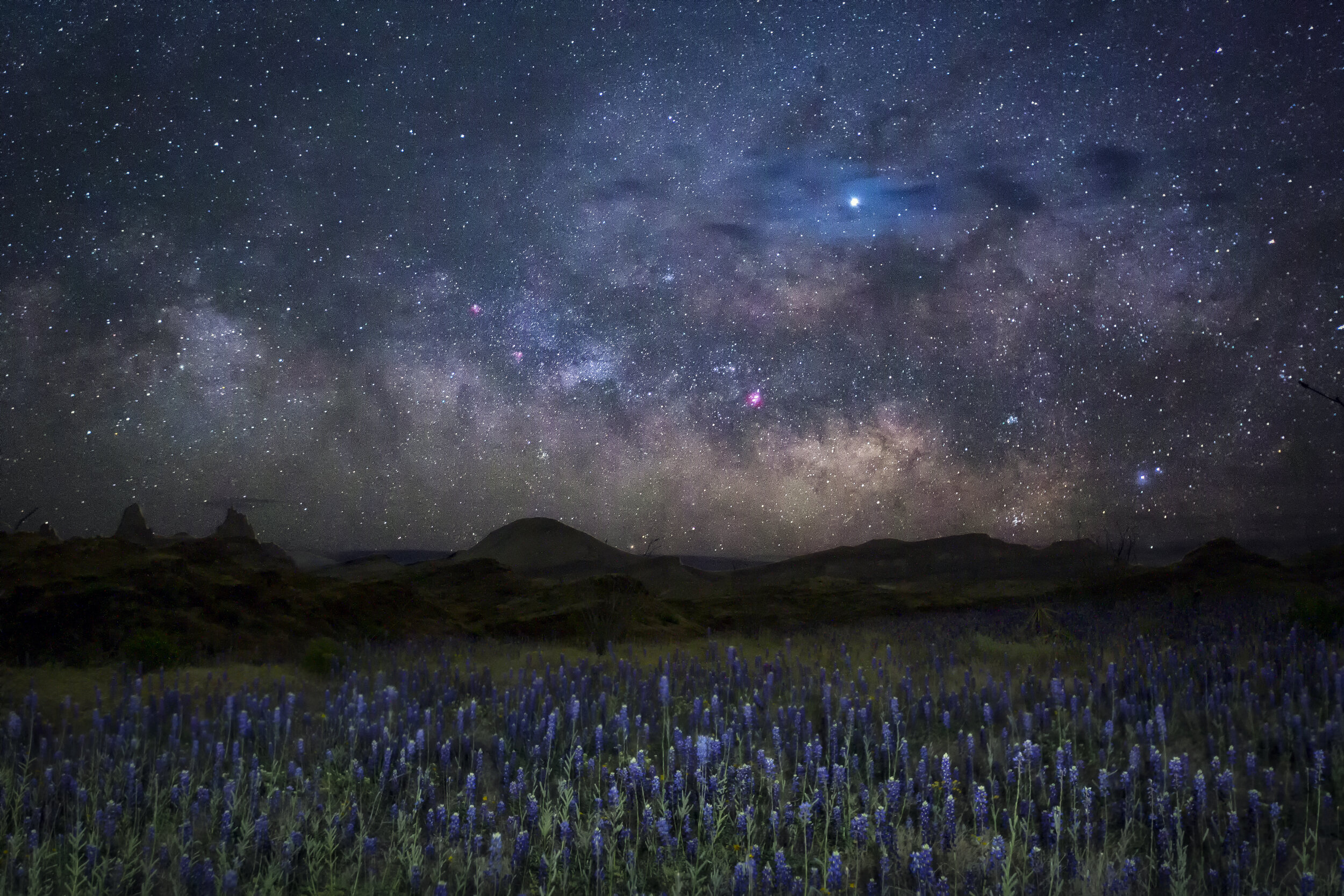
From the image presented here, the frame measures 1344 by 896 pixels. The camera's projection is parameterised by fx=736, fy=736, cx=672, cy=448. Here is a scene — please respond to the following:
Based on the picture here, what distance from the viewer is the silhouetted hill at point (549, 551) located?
6309 inches

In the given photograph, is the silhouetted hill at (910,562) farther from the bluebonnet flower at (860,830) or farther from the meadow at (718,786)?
the bluebonnet flower at (860,830)

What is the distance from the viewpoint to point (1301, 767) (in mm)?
5082

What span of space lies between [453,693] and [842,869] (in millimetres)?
6150

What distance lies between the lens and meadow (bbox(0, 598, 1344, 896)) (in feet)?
13.3

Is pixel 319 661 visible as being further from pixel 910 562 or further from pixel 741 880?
pixel 910 562

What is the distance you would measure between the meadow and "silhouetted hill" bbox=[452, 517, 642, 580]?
13922cm

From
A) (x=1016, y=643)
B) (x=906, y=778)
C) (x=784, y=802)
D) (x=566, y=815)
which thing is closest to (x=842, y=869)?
(x=784, y=802)

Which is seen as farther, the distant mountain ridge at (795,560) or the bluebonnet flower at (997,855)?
the distant mountain ridge at (795,560)

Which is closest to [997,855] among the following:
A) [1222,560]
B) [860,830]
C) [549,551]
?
[860,830]

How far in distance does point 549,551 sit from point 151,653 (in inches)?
6524

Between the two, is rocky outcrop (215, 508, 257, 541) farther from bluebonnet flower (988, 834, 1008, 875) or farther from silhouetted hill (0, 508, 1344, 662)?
bluebonnet flower (988, 834, 1008, 875)

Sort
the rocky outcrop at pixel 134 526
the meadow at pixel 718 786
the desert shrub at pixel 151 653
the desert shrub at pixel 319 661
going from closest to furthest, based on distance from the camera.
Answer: the meadow at pixel 718 786 → the desert shrub at pixel 319 661 → the desert shrub at pixel 151 653 → the rocky outcrop at pixel 134 526


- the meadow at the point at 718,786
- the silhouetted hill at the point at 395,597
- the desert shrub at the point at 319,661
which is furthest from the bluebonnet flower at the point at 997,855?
the desert shrub at the point at 319,661

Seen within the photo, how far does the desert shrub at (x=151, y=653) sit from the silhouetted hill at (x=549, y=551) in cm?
13192
